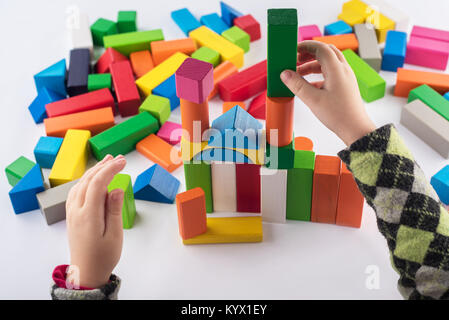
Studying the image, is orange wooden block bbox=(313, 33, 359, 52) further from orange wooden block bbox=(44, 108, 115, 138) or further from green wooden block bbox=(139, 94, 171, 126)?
orange wooden block bbox=(44, 108, 115, 138)

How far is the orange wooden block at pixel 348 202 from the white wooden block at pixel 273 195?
0.14 metres

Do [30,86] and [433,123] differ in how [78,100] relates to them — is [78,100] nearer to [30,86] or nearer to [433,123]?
[30,86]

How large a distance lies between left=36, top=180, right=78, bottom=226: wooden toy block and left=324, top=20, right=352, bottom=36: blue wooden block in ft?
3.70

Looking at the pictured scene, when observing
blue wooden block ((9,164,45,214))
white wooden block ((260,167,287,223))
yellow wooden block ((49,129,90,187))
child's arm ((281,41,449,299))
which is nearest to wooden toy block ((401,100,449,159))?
white wooden block ((260,167,287,223))

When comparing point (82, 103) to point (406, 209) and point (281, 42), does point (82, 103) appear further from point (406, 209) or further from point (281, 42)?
point (406, 209)

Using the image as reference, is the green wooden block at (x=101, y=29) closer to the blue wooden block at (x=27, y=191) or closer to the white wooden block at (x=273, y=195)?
the blue wooden block at (x=27, y=191)

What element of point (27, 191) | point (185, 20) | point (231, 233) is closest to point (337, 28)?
point (185, 20)

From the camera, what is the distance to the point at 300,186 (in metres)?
1.35

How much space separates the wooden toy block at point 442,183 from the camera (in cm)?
140

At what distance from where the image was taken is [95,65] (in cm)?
195

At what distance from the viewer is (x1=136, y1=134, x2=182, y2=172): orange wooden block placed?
1561mm
